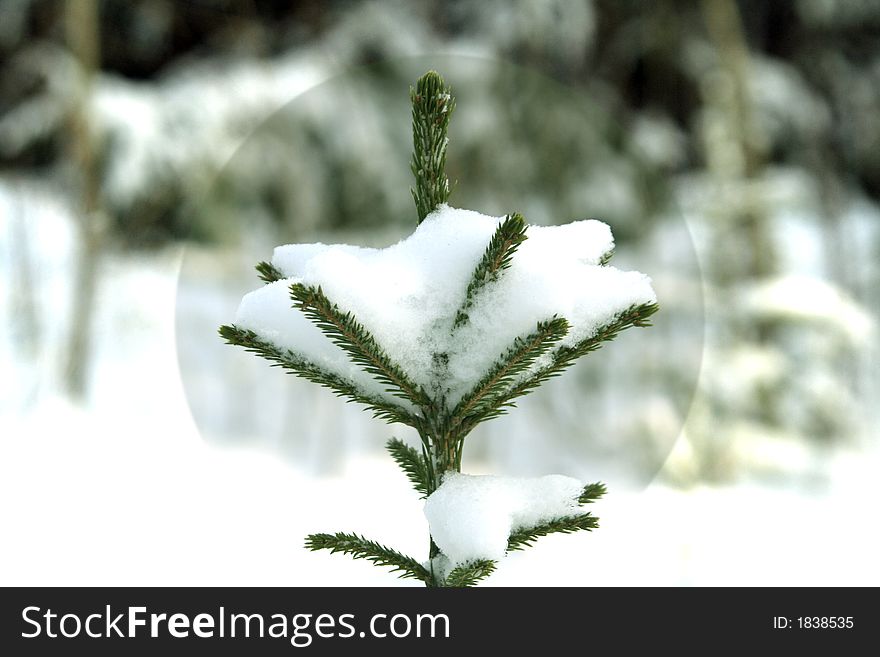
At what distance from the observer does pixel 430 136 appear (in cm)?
45

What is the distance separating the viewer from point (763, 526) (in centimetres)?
203

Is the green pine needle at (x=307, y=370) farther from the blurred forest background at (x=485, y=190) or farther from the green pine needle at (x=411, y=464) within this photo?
the blurred forest background at (x=485, y=190)

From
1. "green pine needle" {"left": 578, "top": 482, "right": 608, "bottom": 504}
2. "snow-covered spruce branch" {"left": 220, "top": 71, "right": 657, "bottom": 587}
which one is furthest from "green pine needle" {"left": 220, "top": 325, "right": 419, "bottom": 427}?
"green pine needle" {"left": 578, "top": 482, "right": 608, "bottom": 504}

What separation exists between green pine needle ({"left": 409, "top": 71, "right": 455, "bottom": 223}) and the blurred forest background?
5.04 feet

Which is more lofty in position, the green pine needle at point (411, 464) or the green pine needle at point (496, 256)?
the green pine needle at point (496, 256)

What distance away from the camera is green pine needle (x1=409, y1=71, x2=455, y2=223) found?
0.44 meters

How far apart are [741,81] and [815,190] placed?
1.97ft

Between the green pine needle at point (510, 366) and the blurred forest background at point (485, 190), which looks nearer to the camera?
the green pine needle at point (510, 366)

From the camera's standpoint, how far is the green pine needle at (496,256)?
39 cm

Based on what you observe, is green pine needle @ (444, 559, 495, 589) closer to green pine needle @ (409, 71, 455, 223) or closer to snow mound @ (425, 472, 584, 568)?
snow mound @ (425, 472, 584, 568)

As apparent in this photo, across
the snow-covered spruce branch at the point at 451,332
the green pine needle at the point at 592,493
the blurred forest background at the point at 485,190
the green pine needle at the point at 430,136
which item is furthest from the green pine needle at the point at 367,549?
the blurred forest background at the point at 485,190

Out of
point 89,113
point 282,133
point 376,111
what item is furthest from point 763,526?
point 89,113

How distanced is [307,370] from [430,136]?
0.16 metres

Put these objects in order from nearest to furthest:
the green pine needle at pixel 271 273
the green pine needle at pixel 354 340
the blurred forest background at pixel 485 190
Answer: the green pine needle at pixel 354 340 < the green pine needle at pixel 271 273 < the blurred forest background at pixel 485 190
